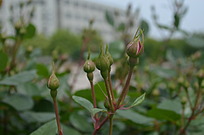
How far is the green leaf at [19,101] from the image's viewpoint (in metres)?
0.49

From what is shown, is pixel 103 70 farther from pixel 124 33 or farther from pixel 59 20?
pixel 59 20

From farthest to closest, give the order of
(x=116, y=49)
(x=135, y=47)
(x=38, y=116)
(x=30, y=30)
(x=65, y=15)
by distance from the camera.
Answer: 1. (x=65, y=15)
2. (x=116, y=49)
3. (x=30, y=30)
4. (x=38, y=116)
5. (x=135, y=47)

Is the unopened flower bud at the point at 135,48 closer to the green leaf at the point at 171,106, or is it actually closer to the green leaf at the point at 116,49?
the green leaf at the point at 171,106

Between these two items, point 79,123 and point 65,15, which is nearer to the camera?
point 79,123

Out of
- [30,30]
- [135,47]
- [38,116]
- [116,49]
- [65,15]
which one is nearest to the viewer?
[135,47]

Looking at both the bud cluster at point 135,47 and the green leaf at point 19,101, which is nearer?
the bud cluster at point 135,47

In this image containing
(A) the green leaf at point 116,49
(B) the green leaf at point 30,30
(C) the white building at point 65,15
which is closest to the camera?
(B) the green leaf at point 30,30

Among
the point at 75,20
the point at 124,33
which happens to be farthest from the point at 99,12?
the point at 124,33

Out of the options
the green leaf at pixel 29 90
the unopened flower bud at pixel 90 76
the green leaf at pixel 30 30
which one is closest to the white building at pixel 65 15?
the green leaf at pixel 30 30

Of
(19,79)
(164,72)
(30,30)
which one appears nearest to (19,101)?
(19,79)

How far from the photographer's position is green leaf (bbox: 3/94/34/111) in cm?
49

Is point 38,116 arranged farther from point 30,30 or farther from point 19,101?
point 30,30

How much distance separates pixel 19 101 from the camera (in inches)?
20.0

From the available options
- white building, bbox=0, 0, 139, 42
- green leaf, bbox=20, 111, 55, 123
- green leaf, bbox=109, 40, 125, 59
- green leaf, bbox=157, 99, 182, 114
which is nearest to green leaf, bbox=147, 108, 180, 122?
green leaf, bbox=157, 99, 182, 114
